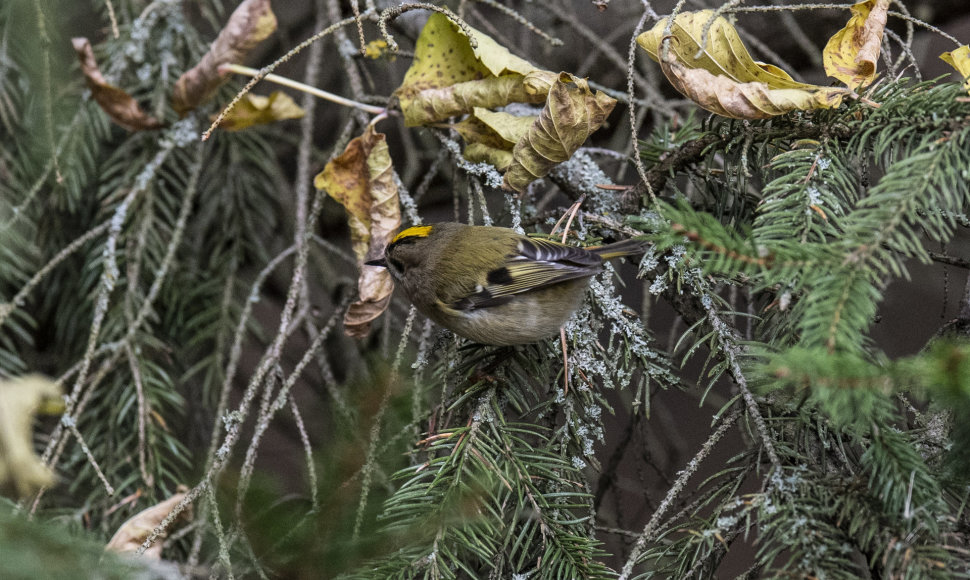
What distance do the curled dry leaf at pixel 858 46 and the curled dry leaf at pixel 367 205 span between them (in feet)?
3.09

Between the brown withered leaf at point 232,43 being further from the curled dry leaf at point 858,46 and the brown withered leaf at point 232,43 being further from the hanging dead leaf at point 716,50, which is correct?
the curled dry leaf at point 858,46

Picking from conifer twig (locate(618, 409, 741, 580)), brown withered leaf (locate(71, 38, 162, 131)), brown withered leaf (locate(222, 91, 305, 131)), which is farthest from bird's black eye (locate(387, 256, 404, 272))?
conifer twig (locate(618, 409, 741, 580))

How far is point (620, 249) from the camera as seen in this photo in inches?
59.2

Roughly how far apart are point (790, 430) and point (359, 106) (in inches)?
48.8

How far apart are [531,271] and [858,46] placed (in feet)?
2.67

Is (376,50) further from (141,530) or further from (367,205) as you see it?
(141,530)

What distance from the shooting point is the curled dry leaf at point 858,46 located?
126 centimetres

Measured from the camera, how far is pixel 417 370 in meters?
1.50

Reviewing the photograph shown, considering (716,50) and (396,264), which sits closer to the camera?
(716,50)

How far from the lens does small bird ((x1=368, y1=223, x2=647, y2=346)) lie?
163cm

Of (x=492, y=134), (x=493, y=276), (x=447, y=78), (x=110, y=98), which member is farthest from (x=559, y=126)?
(x=110, y=98)

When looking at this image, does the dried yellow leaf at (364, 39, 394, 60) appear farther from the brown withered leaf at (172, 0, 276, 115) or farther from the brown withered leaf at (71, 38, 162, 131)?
the brown withered leaf at (71, 38, 162, 131)

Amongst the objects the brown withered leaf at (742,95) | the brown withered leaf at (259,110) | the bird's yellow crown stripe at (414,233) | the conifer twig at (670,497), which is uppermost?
the brown withered leaf at (742,95)

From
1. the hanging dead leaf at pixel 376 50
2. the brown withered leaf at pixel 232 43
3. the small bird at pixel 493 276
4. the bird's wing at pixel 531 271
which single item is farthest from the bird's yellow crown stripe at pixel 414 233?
the brown withered leaf at pixel 232 43
